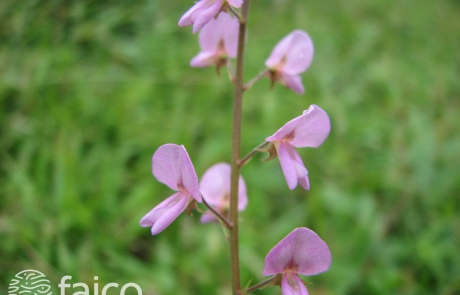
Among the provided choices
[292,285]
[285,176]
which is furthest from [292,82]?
[292,285]

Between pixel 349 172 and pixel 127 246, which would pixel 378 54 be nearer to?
pixel 349 172

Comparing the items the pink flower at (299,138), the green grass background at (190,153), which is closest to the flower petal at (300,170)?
the pink flower at (299,138)

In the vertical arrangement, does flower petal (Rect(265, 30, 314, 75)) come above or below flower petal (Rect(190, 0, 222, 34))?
below

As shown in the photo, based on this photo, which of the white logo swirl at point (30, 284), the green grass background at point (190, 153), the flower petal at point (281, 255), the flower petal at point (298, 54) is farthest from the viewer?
the green grass background at point (190, 153)

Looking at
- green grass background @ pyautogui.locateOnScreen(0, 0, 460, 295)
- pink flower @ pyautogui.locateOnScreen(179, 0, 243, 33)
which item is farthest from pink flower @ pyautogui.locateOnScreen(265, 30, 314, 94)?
green grass background @ pyautogui.locateOnScreen(0, 0, 460, 295)

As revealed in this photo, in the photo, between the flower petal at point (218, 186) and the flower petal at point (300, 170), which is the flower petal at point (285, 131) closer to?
the flower petal at point (300, 170)

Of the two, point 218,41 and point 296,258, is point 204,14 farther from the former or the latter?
point 296,258

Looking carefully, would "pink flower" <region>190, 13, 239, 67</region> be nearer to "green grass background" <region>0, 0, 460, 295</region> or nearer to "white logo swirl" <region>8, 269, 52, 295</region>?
"green grass background" <region>0, 0, 460, 295</region>
